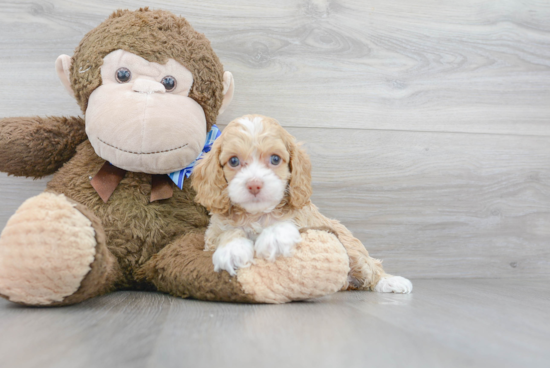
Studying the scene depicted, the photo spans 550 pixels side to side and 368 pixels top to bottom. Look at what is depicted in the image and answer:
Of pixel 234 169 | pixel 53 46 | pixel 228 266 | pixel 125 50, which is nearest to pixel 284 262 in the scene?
pixel 228 266

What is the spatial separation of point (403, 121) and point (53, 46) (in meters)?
1.10

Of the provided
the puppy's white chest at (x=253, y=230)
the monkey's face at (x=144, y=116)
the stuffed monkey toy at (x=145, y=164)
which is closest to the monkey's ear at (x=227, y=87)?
the stuffed monkey toy at (x=145, y=164)

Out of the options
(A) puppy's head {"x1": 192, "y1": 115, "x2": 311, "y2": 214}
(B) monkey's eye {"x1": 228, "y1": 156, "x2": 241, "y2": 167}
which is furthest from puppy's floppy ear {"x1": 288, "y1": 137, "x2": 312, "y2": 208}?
(B) monkey's eye {"x1": 228, "y1": 156, "x2": 241, "y2": 167}

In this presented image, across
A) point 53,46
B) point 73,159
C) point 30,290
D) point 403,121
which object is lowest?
point 30,290

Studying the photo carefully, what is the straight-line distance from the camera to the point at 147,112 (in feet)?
2.91

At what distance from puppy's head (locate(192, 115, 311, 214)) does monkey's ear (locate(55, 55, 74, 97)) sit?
44 centimetres

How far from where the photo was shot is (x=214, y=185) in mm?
838

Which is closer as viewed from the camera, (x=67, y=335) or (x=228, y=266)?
(x=67, y=335)

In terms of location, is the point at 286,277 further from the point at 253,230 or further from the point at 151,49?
the point at 151,49

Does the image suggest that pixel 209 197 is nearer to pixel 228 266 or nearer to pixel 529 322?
pixel 228 266

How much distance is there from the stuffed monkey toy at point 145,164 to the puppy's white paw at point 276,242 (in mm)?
18

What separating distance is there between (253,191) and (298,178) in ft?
0.35

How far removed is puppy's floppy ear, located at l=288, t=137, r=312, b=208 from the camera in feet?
2.78

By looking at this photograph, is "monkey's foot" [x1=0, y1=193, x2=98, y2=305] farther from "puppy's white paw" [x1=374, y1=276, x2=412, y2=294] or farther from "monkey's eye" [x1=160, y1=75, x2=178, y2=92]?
"puppy's white paw" [x1=374, y1=276, x2=412, y2=294]
